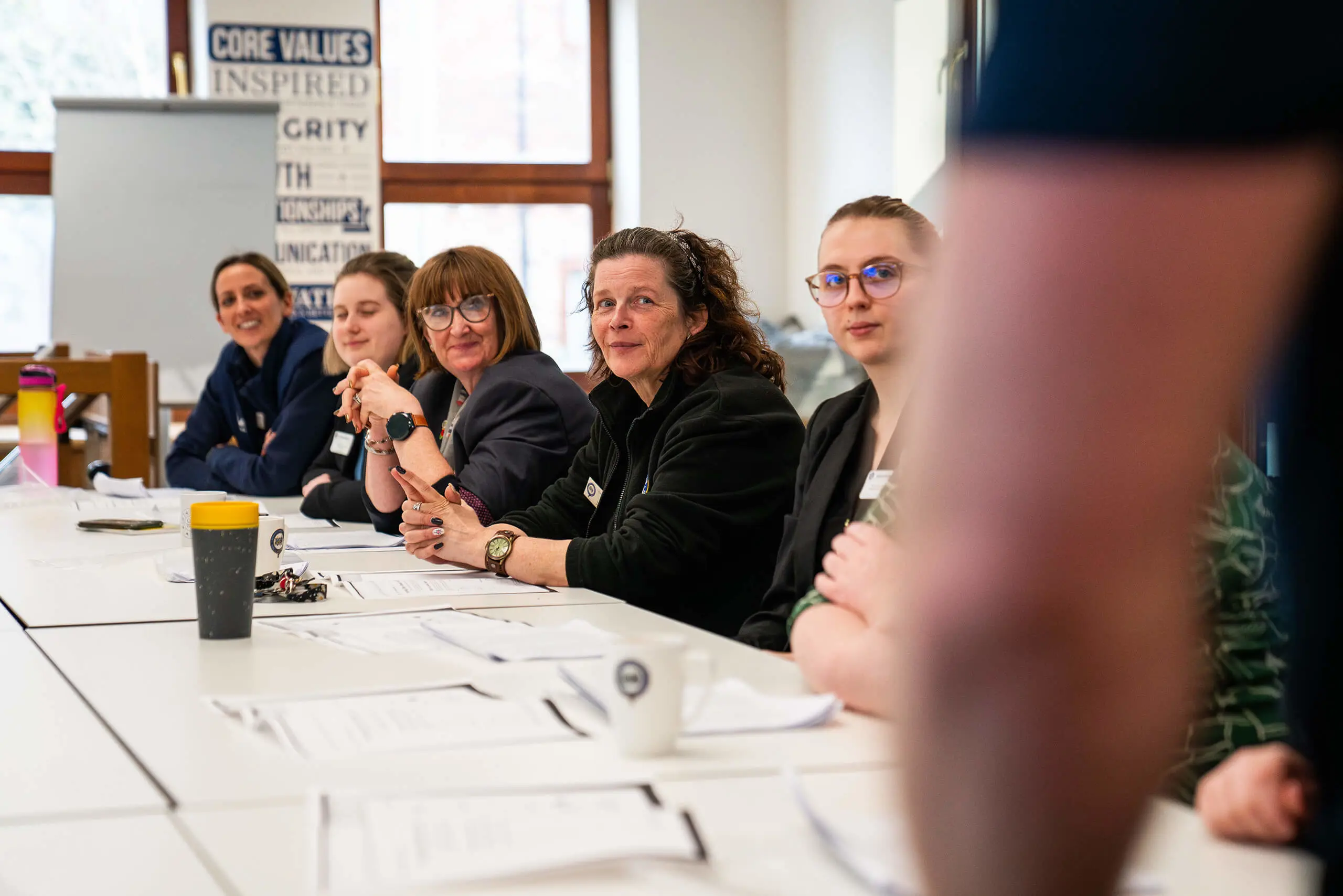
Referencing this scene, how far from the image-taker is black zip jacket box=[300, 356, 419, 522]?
3.17m

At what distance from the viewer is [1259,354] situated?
0.91 ft

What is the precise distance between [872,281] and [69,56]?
5.35 meters

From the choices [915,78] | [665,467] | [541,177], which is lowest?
[665,467]

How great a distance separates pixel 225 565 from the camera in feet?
4.99

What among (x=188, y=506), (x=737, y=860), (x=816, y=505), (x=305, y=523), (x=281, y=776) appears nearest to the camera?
(x=737, y=860)

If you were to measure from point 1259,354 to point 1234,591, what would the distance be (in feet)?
2.94

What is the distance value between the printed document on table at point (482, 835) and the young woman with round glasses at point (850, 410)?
1.05 m

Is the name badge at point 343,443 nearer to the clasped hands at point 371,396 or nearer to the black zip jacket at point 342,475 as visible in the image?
the black zip jacket at point 342,475

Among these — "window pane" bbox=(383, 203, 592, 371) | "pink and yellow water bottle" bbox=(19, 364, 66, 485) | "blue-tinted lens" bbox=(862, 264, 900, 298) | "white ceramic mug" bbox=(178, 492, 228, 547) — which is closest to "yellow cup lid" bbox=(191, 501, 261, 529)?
"white ceramic mug" bbox=(178, 492, 228, 547)

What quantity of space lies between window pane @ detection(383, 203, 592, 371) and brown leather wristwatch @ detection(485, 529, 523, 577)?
4.46m

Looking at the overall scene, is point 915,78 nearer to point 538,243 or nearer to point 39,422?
point 538,243

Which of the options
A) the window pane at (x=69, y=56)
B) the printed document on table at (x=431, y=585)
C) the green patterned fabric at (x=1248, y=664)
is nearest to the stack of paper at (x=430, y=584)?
the printed document on table at (x=431, y=585)

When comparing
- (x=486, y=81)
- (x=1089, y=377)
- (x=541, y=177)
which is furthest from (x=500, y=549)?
(x=486, y=81)

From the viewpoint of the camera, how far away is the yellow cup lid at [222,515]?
150 centimetres
